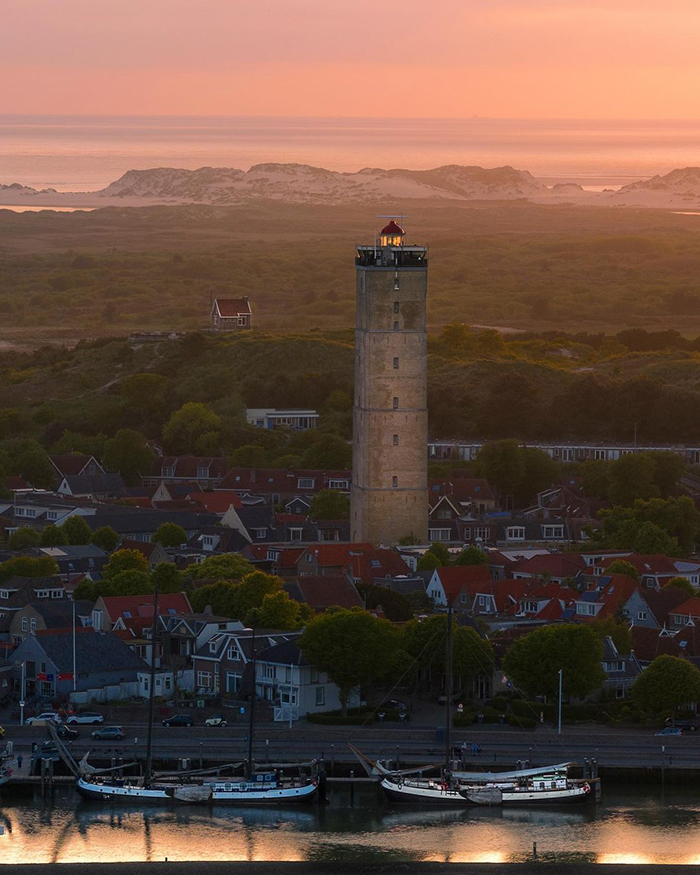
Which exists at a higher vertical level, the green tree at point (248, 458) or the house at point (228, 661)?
the green tree at point (248, 458)

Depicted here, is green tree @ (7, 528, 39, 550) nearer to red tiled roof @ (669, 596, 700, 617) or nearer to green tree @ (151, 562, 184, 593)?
green tree @ (151, 562, 184, 593)

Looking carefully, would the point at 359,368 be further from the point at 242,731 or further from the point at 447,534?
the point at 242,731

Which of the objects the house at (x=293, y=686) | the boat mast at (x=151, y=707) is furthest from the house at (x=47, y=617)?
the house at (x=293, y=686)

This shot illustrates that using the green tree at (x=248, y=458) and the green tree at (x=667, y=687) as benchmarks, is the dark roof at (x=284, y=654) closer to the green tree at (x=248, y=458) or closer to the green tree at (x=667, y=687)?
the green tree at (x=667, y=687)

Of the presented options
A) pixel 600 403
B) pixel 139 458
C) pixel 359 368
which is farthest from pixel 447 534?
pixel 600 403

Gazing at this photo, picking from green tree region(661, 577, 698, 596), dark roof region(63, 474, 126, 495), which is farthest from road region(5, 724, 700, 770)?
dark roof region(63, 474, 126, 495)
